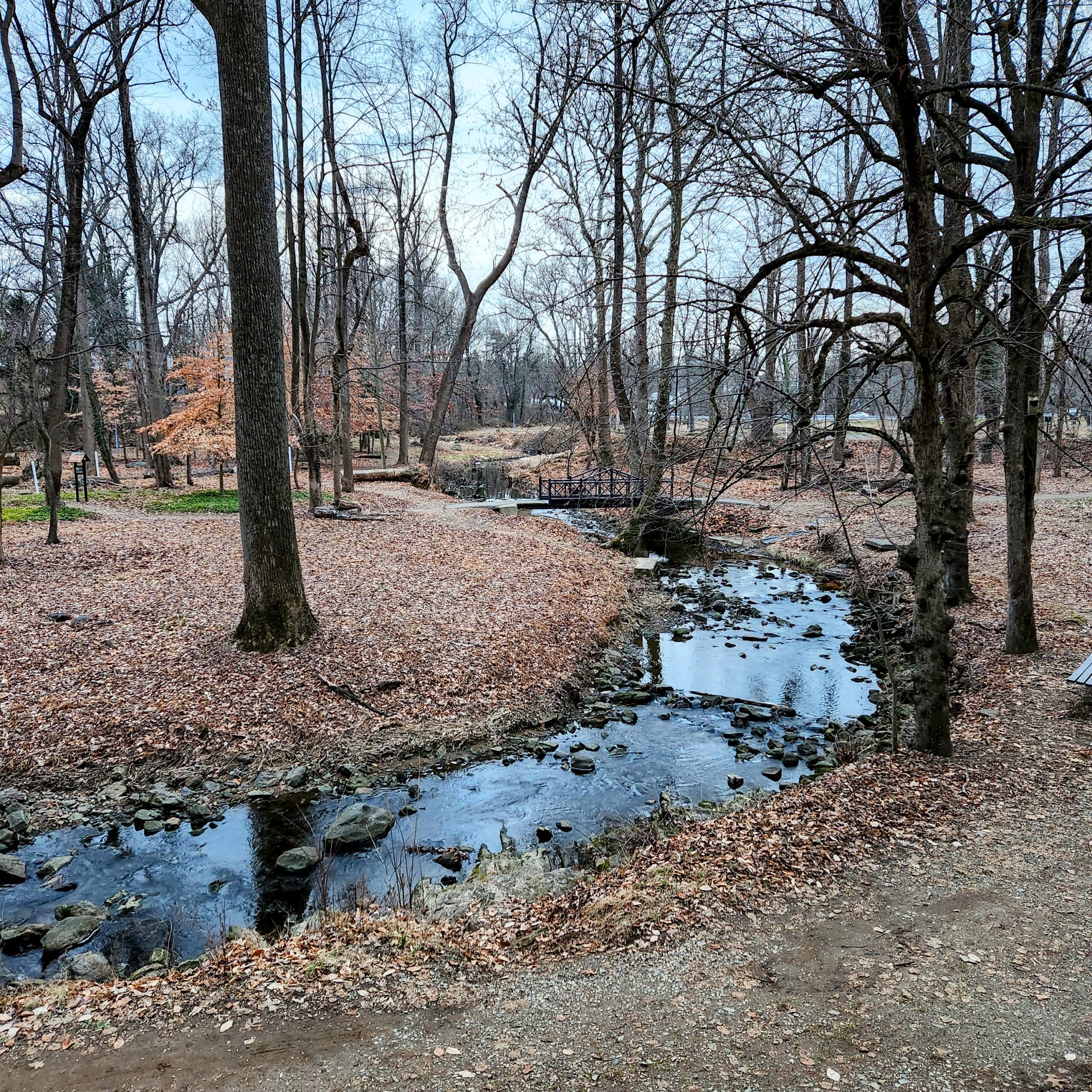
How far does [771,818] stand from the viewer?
4.68 metres

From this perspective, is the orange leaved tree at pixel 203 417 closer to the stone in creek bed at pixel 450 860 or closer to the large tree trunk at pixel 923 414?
the stone in creek bed at pixel 450 860

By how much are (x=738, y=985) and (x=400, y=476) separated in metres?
22.5

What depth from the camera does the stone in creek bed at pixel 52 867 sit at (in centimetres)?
487

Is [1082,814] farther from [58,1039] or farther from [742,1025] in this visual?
[58,1039]

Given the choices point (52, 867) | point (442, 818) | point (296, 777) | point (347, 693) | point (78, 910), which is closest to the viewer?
point (78, 910)

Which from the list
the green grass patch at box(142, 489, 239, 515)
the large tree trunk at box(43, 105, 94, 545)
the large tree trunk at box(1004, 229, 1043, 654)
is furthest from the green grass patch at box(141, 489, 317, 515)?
the large tree trunk at box(1004, 229, 1043, 654)

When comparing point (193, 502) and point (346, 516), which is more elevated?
point (193, 502)

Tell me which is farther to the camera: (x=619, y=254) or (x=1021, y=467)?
(x=619, y=254)

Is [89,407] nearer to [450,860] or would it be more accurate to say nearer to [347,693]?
[347,693]

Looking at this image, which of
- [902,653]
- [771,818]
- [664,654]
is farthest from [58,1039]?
[902,653]

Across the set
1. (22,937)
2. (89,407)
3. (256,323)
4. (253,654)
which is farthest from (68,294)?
(22,937)

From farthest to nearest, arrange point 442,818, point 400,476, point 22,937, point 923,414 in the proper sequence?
point 400,476
point 442,818
point 923,414
point 22,937

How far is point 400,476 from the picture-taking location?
2439 centimetres

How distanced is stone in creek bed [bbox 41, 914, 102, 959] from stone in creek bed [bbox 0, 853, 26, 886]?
70 cm
